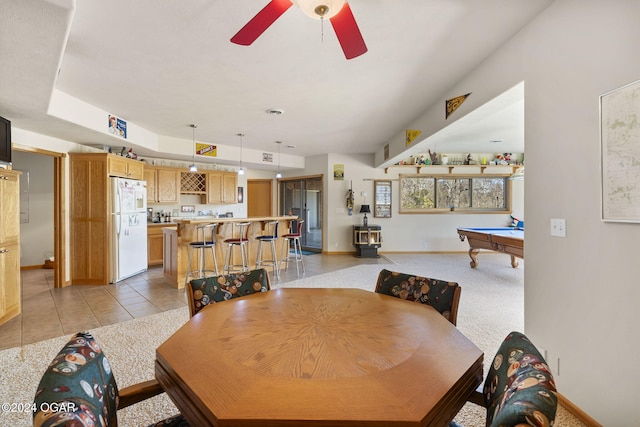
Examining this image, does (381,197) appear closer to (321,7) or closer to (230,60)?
(230,60)

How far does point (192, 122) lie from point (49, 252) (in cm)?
431

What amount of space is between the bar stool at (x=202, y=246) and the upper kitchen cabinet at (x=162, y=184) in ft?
6.91

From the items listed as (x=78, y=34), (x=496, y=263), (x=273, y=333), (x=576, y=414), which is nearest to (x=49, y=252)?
(x=78, y=34)

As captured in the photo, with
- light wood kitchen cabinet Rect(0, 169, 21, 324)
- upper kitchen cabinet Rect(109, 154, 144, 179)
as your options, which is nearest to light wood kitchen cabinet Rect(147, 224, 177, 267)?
upper kitchen cabinet Rect(109, 154, 144, 179)

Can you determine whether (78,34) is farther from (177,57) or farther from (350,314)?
(350,314)

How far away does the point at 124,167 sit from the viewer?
514 cm

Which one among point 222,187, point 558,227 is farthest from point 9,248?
point 558,227

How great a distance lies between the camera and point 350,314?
1.40m

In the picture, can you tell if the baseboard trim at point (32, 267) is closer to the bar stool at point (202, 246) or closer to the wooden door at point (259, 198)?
the bar stool at point (202, 246)

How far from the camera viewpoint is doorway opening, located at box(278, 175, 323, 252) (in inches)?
319

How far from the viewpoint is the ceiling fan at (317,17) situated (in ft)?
5.18

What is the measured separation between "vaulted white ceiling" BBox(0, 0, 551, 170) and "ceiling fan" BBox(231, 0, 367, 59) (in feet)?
1.41

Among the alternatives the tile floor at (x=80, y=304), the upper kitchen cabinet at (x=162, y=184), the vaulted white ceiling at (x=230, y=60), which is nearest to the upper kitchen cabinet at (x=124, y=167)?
the vaulted white ceiling at (x=230, y=60)

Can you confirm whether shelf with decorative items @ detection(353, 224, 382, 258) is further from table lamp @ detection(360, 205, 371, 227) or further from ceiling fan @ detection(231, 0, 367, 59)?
ceiling fan @ detection(231, 0, 367, 59)
